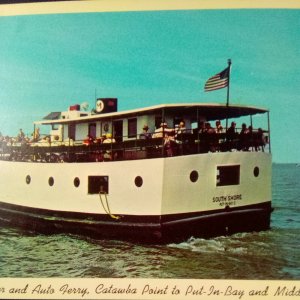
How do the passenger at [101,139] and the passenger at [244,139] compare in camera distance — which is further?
the passenger at [101,139]

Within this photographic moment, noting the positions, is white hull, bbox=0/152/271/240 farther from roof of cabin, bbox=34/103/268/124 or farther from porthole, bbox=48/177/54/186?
roof of cabin, bbox=34/103/268/124

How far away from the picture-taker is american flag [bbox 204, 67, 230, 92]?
5.19 m

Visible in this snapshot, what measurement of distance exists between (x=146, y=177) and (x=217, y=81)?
135cm

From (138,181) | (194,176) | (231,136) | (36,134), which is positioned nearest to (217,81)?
(231,136)

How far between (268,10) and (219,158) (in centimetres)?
171

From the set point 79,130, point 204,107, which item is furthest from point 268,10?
point 79,130

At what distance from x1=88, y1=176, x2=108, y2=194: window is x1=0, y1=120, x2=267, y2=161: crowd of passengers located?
52 cm

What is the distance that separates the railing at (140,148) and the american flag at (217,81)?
0.64 meters

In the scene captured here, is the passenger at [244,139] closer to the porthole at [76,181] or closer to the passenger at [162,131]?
the passenger at [162,131]

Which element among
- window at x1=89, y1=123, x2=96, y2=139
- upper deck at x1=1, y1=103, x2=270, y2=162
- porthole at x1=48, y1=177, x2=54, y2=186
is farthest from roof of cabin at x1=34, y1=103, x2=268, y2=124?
porthole at x1=48, y1=177, x2=54, y2=186

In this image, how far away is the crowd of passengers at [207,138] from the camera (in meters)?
5.62

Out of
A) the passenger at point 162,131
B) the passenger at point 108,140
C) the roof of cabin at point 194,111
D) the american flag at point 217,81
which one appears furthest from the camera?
the passenger at point 108,140

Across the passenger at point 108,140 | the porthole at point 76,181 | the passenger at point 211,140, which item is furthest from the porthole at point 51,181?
the passenger at point 211,140

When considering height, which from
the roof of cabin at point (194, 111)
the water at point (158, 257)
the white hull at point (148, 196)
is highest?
the roof of cabin at point (194, 111)
